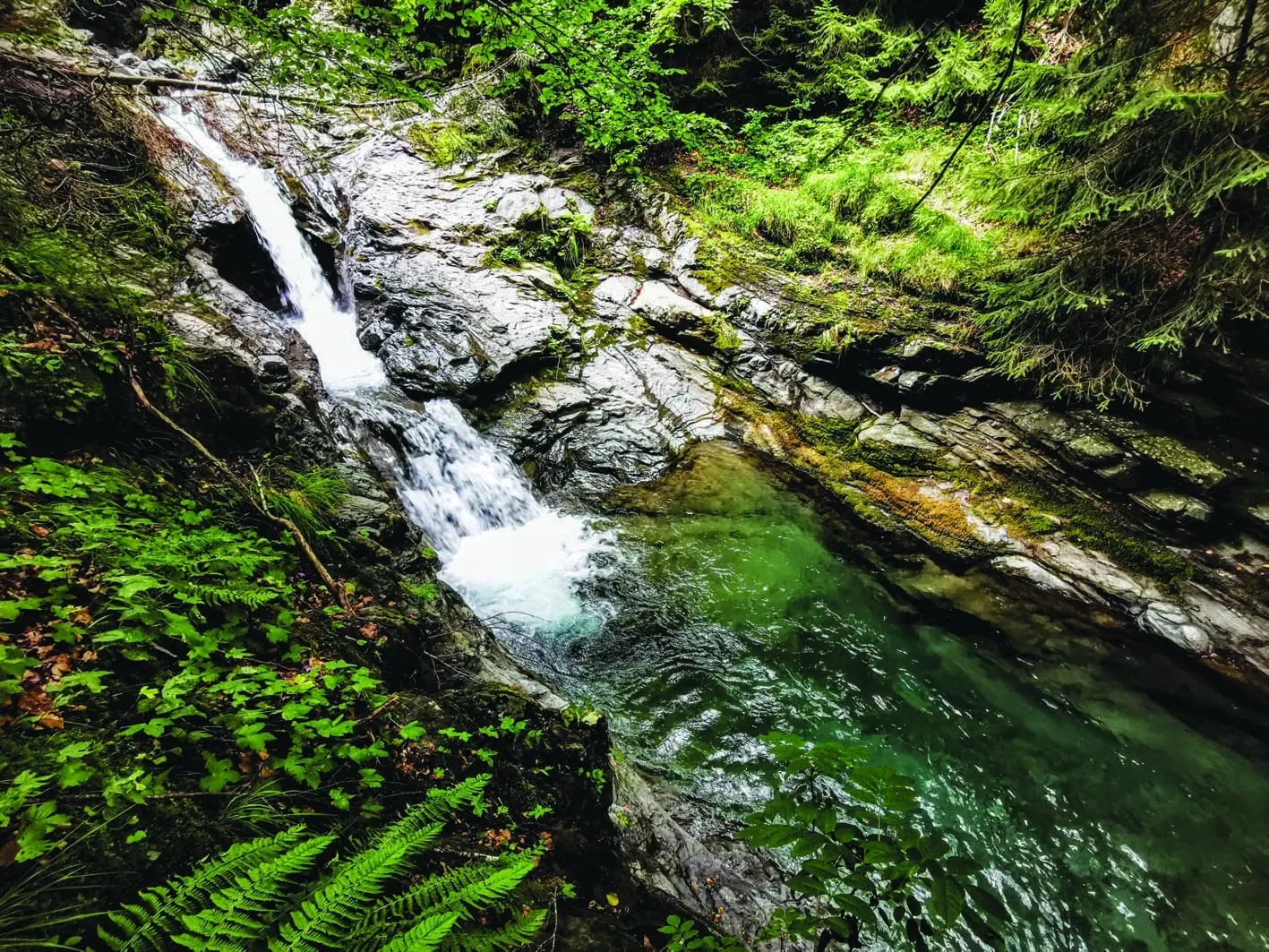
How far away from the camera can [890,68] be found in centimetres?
873

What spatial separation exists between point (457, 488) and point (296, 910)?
5692mm

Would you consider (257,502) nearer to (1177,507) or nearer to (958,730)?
(958,730)

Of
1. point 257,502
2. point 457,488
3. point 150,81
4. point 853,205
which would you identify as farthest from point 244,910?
point 853,205

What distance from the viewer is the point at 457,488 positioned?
21.6 ft

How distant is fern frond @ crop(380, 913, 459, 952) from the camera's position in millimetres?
1054

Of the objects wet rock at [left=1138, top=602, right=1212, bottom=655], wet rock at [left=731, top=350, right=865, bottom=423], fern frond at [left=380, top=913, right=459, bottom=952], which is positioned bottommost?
wet rock at [left=1138, top=602, right=1212, bottom=655]

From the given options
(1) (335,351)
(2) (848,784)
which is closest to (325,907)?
(2) (848,784)

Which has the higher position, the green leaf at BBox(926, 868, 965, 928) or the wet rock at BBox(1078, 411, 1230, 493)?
the green leaf at BBox(926, 868, 965, 928)

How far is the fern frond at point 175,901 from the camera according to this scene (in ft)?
3.32

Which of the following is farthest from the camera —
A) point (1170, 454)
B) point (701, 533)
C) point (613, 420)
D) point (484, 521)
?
point (613, 420)

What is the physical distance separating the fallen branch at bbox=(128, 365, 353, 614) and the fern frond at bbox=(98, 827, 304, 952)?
177 cm

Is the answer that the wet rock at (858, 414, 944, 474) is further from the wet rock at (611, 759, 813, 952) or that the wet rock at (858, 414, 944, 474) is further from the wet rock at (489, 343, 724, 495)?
the wet rock at (611, 759, 813, 952)

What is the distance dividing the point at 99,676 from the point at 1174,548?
8.45m

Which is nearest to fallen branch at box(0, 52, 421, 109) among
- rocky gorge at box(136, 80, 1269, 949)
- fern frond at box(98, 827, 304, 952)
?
rocky gorge at box(136, 80, 1269, 949)
